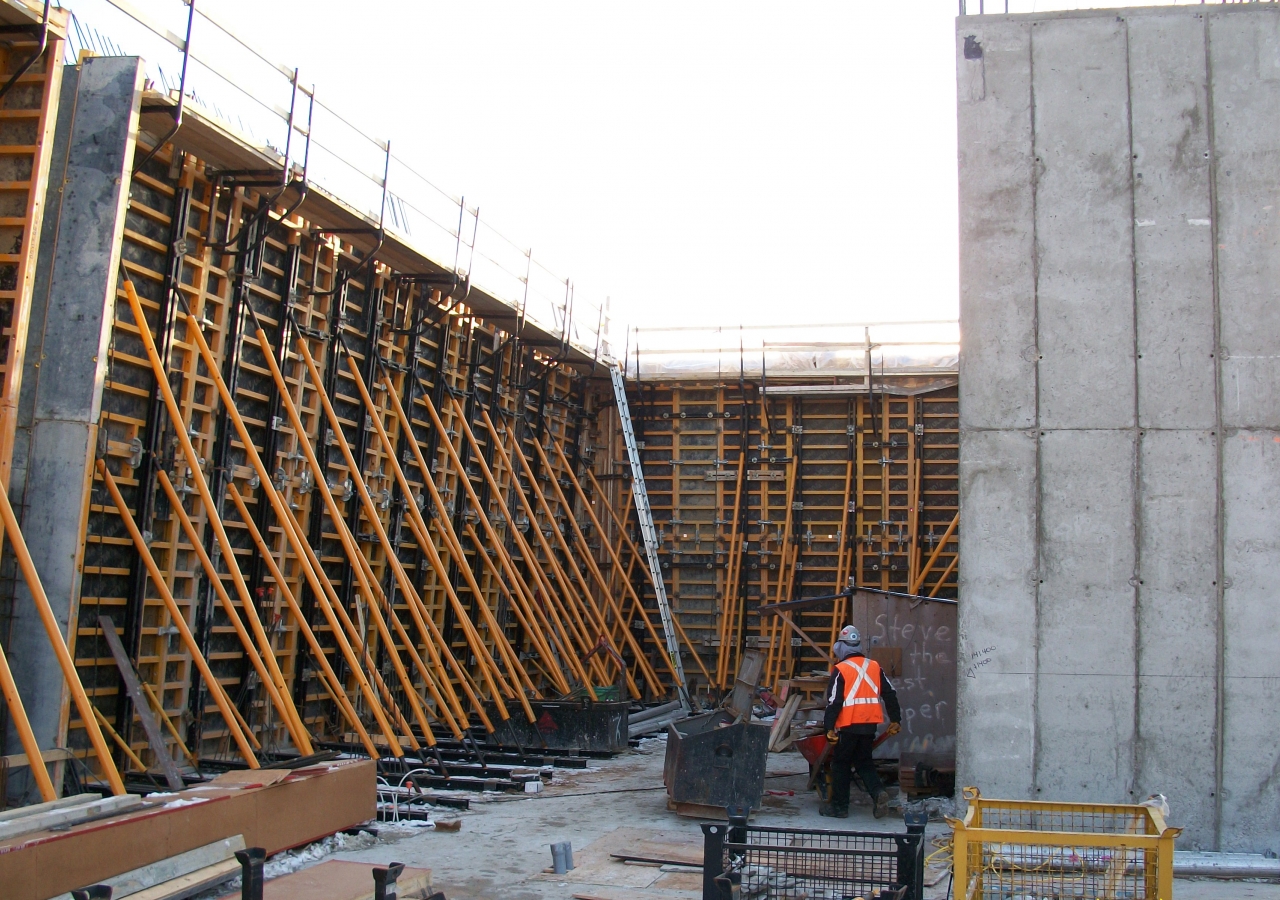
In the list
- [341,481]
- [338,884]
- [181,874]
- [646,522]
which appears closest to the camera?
[338,884]

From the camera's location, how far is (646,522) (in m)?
18.3

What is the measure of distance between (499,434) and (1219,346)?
996 centimetres

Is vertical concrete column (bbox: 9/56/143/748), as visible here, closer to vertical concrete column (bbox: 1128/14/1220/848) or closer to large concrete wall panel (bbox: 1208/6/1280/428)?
vertical concrete column (bbox: 1128/14/1220/848)

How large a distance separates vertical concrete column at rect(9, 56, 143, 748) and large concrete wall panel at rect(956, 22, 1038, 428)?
21.2 ft

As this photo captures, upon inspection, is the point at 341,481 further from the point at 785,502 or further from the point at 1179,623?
the point at 1179,623

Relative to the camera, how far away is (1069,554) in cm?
866

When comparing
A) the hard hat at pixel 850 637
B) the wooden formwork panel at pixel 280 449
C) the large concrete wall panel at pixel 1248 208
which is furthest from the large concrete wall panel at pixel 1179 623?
the wooden formwork panel at pixel 280 449

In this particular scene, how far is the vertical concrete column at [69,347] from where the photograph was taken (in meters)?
8.28

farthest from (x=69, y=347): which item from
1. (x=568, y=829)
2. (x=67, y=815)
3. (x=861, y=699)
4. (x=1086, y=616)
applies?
(x=1086, y=616)

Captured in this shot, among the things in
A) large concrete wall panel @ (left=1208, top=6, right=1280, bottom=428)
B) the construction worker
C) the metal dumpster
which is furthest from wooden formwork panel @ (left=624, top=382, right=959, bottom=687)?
large concrete wall panel @ (left=1208, top=6, right=1280, bottom=428)

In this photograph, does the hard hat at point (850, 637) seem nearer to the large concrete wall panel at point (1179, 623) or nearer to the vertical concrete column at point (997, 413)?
the vertical concrete column at point (997, 413)

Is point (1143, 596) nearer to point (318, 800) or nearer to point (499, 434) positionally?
point (318, 800)

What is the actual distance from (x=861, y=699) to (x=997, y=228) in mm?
4050

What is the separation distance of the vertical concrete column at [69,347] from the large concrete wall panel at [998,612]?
6486 mm
